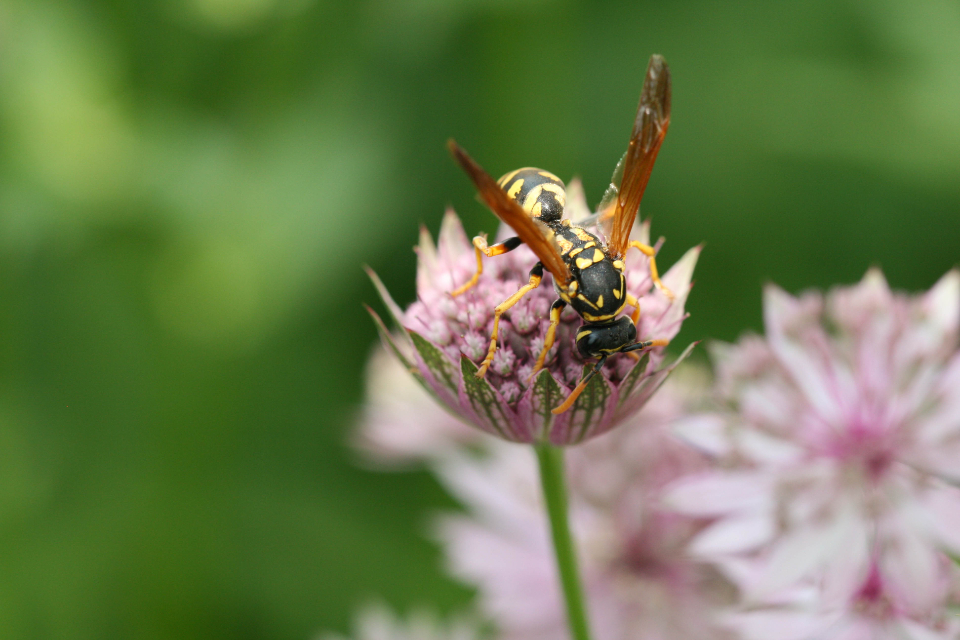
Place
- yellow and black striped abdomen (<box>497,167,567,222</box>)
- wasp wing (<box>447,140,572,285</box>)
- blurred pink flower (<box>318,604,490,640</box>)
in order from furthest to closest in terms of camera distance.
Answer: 1. blurred pink flower (<box>318,604,490,640</box>)
2. yellow and black striped abdomen (<box>497,167,567,222</box>)
3. wasp wing (<box>447,140,572,285</box>)

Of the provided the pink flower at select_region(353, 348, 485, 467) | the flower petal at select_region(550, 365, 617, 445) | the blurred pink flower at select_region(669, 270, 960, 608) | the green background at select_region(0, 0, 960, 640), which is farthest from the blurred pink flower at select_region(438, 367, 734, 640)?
the green background at select_region(0, 0, 960, 640)

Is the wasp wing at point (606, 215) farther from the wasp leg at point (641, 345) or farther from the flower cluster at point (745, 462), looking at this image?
the wasp leg at point (641, 345)

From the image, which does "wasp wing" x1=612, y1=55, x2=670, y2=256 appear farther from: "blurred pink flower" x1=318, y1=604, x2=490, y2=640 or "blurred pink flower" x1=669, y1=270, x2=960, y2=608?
"blurred pink flower" x1=318, y1=604, x2=490, y2=640

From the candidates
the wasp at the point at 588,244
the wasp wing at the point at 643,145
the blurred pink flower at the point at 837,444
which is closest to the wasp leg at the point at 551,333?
the wasp at the point at 588,244

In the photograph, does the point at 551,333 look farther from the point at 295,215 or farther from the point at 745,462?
the point at 295,215

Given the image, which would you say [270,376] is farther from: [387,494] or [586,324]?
[586,324]
